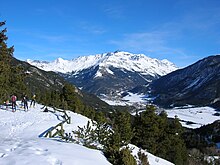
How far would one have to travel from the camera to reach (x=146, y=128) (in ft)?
141

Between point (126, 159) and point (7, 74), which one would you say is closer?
point (126, 159)

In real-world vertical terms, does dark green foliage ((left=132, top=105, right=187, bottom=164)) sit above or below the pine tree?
below

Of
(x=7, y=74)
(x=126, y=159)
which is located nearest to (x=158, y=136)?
(x=7, y=74)

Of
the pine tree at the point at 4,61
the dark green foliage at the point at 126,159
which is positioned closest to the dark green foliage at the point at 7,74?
the pine tree at the point at 4,61

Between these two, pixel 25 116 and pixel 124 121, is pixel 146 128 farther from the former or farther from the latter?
pixel 25 116

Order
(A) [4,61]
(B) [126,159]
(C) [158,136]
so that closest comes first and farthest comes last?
(B) [126,159] < (A) [4,61] < (C) [158,136]

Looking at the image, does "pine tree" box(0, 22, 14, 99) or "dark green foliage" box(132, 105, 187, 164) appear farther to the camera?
"dark green foliage" box(132, 105, 187, 164)

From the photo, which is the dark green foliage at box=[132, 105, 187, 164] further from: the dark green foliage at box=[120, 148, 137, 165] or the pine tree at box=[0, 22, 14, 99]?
the dark green foliage at box=[120, 148, 137, 165]

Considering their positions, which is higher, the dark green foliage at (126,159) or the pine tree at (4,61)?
the pine tree at (4,61)

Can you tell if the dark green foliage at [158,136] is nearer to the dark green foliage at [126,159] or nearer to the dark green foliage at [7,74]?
the dark green foliage at [7,74]

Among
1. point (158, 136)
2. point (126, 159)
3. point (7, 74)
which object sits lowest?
point (158, 136)

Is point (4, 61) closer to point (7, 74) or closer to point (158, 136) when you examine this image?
point (7, 74)

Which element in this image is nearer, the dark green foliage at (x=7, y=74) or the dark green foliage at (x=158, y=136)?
the dark green foliage at (x=7, y=74)

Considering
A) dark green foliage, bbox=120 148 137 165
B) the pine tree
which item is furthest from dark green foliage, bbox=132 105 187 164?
dark green foliage, bbox=120 148 137 165
